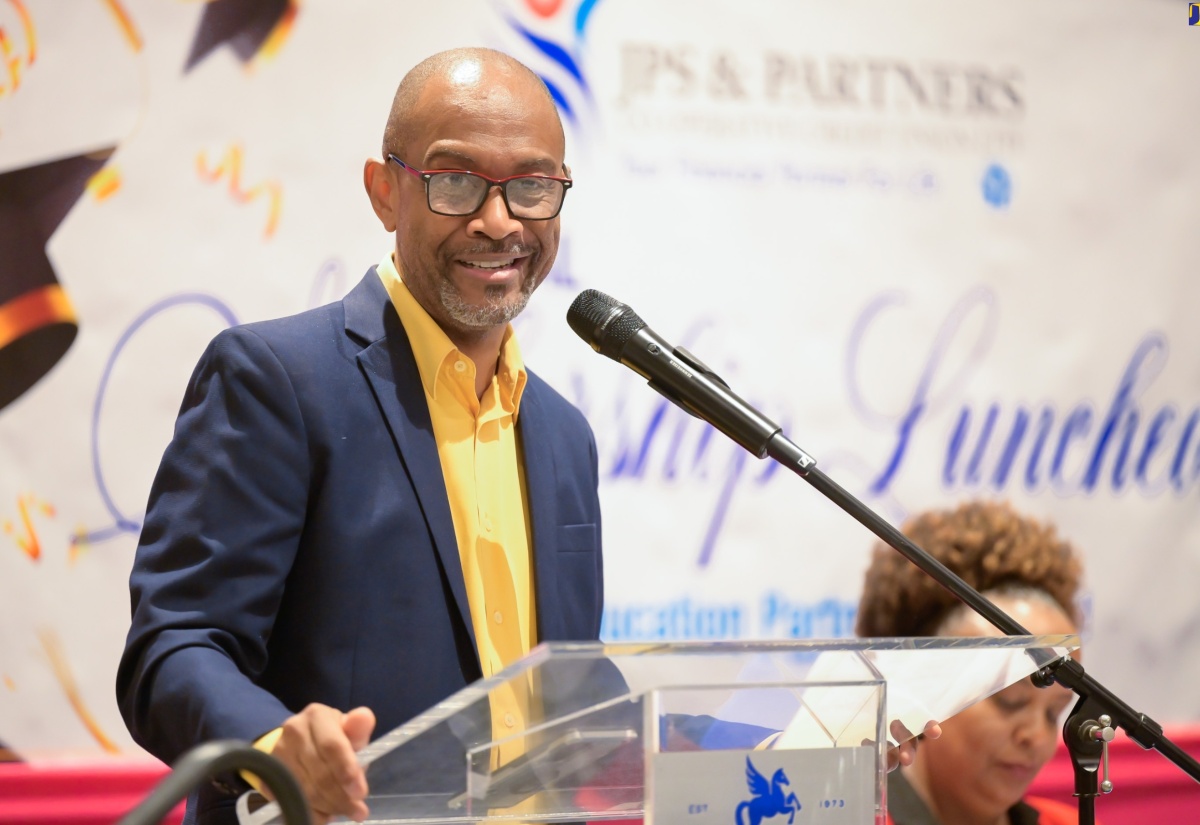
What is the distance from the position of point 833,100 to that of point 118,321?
1464 millimetres

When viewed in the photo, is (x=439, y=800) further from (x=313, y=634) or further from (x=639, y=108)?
(x=639, y=108)

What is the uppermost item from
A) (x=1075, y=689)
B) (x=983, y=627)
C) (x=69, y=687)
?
(x=1075, y=689)

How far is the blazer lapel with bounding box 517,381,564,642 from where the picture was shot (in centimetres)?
154

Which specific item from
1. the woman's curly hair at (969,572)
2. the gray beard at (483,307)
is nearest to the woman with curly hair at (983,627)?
the woman's curly hair at (969,572)

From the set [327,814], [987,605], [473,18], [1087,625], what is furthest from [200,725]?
[1087,625]

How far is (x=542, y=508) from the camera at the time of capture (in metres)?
1.60

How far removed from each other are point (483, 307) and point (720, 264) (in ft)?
3.51

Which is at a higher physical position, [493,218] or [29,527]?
[493,218]

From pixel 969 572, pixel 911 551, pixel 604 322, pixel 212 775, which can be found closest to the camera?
pixel 212 775

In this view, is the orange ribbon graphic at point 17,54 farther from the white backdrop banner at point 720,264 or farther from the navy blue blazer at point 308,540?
the navy blue blazer at point 308,540

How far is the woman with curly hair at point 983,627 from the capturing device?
183 centimetres

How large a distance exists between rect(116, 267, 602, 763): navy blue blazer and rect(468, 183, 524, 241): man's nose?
0.58 feet

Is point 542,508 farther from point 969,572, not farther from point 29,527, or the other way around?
point 29,527

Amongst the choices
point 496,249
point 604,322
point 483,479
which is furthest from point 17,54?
point 604,322
